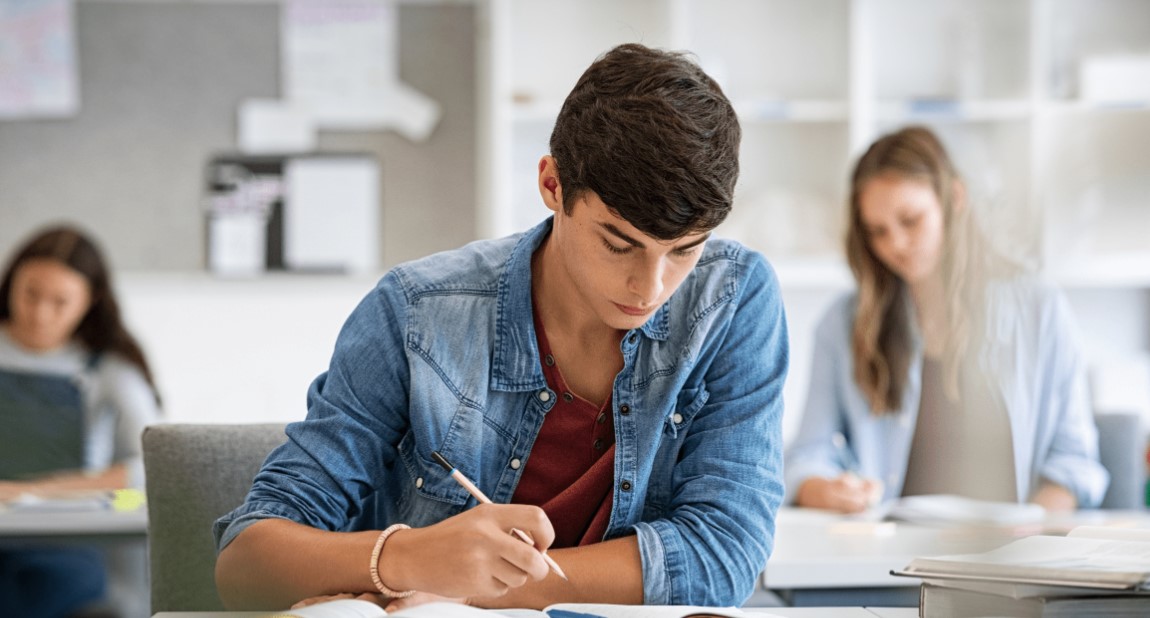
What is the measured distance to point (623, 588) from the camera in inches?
45.5

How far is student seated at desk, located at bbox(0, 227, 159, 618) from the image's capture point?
2.61 m

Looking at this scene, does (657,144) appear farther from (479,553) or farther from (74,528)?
(74,528)

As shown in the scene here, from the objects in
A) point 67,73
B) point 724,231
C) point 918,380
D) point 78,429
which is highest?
point 67,73

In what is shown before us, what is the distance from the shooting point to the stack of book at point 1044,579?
90 cm

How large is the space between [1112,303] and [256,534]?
301cm

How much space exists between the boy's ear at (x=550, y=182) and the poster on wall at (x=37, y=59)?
98.5 inches

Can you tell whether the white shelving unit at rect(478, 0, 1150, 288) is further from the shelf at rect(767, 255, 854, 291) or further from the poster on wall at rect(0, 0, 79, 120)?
the poster on wall at rect(0, 0, 79, 120)

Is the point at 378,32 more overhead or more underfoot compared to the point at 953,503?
more overhead

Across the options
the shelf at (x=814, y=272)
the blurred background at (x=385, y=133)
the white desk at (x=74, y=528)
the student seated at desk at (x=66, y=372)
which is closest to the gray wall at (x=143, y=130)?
the blurred background at (x=385, y=133)

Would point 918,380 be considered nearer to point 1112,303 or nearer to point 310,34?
point 1112,303

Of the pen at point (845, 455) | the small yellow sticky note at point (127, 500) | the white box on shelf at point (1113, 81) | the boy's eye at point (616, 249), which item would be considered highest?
the white box on shelf at point (1113, 81)

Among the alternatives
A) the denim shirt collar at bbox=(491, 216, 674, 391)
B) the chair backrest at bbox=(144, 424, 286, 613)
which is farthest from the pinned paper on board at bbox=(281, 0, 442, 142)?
the denim shirt collar at bbox=(491, 216, 674, 391)

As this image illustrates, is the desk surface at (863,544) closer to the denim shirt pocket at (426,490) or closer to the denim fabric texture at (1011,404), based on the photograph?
the denim fabric texture at (1011,404)

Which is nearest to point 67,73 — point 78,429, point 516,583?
point 78,429
